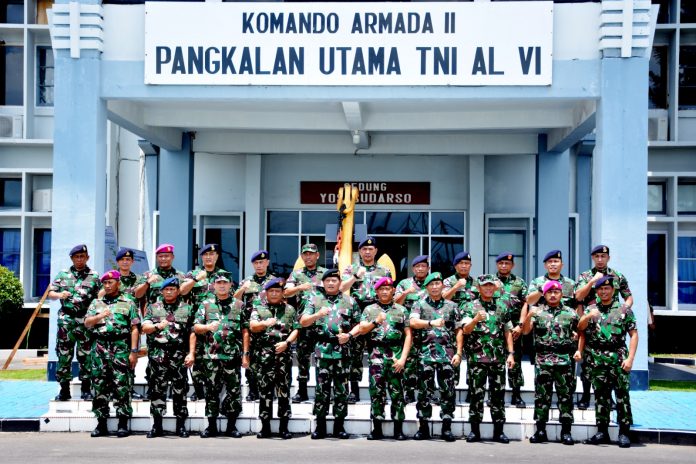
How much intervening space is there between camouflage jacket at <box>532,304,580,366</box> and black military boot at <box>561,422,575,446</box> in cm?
67

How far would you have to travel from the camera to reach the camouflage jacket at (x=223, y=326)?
33.9 feet

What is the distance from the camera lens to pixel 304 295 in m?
11.0

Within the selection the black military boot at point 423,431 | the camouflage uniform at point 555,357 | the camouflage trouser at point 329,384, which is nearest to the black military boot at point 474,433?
the black military boot at point 423,431

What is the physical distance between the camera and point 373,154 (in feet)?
64.4

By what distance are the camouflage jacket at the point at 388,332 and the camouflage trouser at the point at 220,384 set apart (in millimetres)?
1479

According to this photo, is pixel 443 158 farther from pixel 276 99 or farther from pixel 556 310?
pixel 556 310

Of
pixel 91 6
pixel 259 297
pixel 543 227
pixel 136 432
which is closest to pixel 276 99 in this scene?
pixel 91 6

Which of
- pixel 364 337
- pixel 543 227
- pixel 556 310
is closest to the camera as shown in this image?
pixel 556 310

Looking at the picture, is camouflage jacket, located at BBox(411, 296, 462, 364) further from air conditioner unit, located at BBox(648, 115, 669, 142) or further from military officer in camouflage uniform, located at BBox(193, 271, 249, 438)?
air conditioner unit, located at BBox(648, 115, 669, 142)

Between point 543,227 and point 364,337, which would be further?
point 543,227

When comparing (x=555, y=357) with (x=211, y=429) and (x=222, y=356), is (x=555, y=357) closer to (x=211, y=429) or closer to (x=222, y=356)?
(x=222, y=356)

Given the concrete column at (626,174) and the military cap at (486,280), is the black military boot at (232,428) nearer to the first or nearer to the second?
the military cap at (486,280)

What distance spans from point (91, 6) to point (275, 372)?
6450 millimetres

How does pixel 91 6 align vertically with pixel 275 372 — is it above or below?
above
